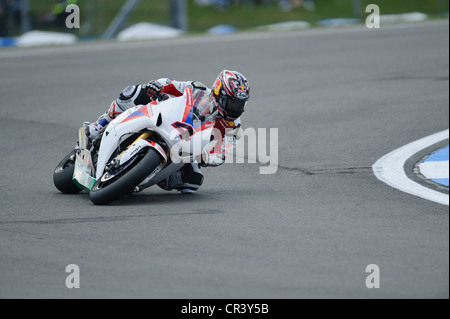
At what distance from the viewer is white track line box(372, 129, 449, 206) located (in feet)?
25.3

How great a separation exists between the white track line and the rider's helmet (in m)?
1.66

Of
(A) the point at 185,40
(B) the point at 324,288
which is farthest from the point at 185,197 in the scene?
(A) the point at 185,40

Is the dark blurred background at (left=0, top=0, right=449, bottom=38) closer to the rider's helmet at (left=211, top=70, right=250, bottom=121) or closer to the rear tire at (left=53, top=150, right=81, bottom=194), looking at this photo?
the rear tire at (left=53, top=150, right=81, bottom=194)

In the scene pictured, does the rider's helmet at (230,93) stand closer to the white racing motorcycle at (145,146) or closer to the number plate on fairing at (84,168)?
the white racing motorcycle at (145,146)

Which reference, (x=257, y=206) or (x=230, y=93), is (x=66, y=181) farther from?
(x=257, y=206)

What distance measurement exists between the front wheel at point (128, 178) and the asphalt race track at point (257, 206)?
0.36 feet

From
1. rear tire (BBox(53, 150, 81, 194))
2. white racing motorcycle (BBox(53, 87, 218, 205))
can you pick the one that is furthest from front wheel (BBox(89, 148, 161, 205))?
rear tire (BBox(53, 150, 81, 194))

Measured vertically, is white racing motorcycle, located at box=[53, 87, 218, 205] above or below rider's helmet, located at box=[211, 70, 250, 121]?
below

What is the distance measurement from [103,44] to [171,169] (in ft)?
43.2

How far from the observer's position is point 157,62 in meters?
17.1

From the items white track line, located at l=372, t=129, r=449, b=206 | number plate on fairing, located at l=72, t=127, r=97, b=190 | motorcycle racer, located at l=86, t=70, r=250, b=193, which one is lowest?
white track line, located at l=372, t=129, r=449, b=206

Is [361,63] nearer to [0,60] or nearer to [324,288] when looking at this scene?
[0,60]

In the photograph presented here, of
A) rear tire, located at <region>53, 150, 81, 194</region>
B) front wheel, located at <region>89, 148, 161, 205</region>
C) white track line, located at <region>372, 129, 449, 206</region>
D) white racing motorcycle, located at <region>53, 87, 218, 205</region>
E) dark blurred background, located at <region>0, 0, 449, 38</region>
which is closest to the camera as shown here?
front wheel, located at <region>89, 148, 161, 205</region>

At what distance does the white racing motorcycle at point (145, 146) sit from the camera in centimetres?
748
